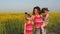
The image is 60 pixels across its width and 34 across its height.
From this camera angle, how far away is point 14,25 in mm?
7969

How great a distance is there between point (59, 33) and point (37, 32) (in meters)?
1.67

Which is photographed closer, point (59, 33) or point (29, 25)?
point (29, 25)

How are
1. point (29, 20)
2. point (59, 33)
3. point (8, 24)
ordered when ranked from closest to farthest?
point (29, 20), point (59, 33), point (8, 24)

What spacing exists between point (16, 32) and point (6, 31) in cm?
47

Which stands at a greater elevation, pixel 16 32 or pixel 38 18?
pixel 38 18

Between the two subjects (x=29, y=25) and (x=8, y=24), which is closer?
(x=29, y=25)

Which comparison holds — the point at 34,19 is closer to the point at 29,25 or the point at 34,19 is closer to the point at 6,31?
the point at 29,25

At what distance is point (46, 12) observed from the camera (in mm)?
5840

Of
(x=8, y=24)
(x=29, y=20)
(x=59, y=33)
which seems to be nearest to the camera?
(x=29, y=20)

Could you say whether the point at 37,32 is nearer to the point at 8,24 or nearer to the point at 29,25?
the point at 29,25

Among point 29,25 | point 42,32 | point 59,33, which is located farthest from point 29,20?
point 59,33

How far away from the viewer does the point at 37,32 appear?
18.7 feet

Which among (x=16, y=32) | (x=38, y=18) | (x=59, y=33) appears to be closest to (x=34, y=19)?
(x=38, y=18)

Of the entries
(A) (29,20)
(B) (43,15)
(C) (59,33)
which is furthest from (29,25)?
(C) (59,33)
